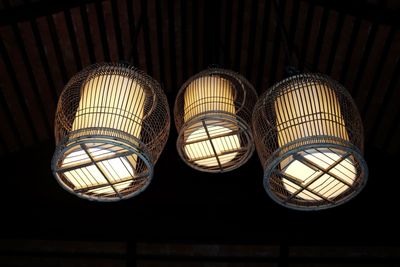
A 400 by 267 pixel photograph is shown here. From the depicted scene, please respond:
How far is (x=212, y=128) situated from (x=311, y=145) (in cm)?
75

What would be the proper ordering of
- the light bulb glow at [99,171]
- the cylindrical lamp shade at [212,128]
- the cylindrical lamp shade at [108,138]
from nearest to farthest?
the cylindrical lamp shade at [108,138], the light bulb glow at [99,171], the cylindrical lamp shade at [212,128]

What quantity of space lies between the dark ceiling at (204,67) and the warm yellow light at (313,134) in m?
1.71

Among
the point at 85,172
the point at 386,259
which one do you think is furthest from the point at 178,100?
the point at 386,259

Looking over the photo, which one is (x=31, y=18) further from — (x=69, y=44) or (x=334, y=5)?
(x=334, y=5)

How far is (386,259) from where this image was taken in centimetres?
567

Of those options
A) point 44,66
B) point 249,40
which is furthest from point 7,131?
point 249,40

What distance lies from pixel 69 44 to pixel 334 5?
2551 mm

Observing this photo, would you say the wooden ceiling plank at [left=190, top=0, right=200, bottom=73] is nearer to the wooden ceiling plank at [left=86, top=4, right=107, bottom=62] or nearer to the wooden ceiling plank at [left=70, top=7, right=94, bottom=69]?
the wooden ceiling plank at [left=86, top=4, right=107, bottom=62]

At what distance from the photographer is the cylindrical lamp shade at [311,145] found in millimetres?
2488

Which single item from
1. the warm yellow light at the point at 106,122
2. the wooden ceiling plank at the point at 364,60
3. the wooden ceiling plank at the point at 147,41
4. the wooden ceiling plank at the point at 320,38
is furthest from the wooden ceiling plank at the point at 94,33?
the wooden ceiling plank at the point at 364,60

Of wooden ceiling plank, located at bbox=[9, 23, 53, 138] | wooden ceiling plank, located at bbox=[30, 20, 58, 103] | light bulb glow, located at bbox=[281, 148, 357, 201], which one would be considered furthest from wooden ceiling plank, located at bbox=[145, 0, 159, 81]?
light bulb glow, located at bbox=[281, 148, 357, 201]

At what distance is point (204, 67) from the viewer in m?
4.65

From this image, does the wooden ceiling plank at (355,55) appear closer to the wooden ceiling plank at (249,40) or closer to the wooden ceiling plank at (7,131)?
the wooden ceiling plank at (249,40)

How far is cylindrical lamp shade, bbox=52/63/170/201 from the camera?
2.48 metres
